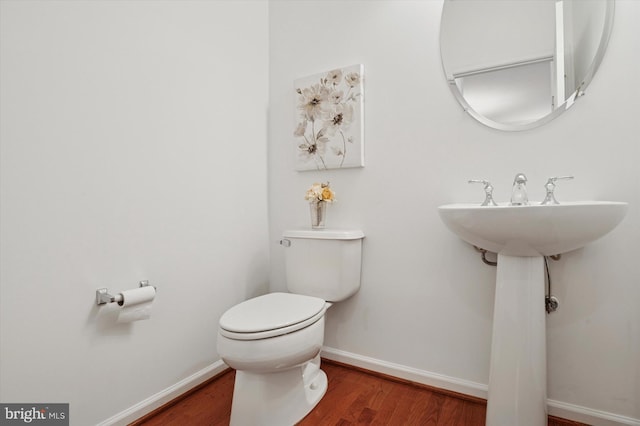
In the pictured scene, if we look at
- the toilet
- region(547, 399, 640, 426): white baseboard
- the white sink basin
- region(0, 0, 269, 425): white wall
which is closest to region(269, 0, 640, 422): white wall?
region(547, 399, 640, 426): white baseboard

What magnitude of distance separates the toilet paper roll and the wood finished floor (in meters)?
0.44

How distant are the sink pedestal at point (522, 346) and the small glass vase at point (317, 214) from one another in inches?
34.5

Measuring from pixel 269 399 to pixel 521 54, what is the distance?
1.69 meters

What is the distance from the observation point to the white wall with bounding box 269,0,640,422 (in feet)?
3.78

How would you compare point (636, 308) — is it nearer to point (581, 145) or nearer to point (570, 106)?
point (581, 145)

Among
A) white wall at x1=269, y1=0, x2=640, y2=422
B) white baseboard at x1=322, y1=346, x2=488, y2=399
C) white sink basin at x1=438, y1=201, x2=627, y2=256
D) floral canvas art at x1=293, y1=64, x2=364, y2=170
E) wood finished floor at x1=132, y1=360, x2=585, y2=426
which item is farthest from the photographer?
floral canvas art at x1=293, y1=64, x2=364, y2=170

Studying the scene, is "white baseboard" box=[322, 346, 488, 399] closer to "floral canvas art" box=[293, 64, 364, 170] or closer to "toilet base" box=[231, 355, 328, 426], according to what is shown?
"toilet base" box=[231, 355, 328, 426]

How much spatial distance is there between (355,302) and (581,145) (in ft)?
3.87

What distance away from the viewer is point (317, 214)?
1.67m

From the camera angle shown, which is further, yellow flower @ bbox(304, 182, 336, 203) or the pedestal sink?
yellow flower @ bbox(304, 182, 336, 203)

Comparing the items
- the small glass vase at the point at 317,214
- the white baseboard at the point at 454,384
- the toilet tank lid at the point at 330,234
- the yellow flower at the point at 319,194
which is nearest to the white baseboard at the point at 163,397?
the white baseboard at the point at 454,384

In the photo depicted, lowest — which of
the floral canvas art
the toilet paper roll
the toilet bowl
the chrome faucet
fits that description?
the toilet bowl

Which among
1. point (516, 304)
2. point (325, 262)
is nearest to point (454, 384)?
point (516, 304)

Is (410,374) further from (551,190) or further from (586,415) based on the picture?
(551,190)
